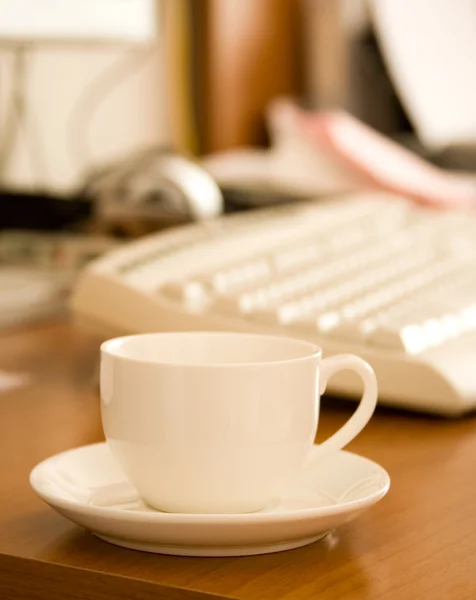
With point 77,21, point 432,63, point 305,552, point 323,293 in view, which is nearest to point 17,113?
point 77,21

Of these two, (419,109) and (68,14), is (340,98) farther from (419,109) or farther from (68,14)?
(68,14)

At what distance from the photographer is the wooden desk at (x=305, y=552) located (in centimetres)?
37

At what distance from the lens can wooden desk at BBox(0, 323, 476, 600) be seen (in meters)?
0.37

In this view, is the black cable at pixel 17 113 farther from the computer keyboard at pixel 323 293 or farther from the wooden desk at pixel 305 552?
the wooden desk at pixel 305 552

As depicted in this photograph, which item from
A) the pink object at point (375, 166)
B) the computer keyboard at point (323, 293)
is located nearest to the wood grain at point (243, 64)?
the pink object at point (375, 166)

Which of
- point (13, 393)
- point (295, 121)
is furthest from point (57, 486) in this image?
point (295, 121)

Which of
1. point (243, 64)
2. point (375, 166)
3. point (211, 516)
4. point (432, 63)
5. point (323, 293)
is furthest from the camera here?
point (432, 63)

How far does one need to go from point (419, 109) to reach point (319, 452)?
1.43 m

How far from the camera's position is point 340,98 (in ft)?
6.44

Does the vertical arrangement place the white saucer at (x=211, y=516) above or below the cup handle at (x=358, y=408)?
below

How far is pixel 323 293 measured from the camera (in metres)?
0.70

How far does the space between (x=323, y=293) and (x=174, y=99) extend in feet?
3.19

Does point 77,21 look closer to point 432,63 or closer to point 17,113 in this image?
point 17,113

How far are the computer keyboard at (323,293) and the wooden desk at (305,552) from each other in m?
0.06
